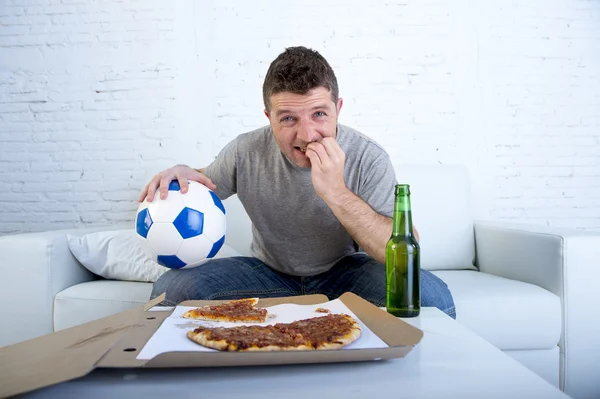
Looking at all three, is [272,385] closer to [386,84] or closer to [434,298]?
[434,298]

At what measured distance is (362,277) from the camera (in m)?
1.73

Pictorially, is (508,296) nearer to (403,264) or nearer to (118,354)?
(403,264)

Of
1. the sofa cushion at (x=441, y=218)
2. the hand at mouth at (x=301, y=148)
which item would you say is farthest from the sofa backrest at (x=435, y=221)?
the hand at mouth at (x=301, y=148)

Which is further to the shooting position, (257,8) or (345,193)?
(257,8)

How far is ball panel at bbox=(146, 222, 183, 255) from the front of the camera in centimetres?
153

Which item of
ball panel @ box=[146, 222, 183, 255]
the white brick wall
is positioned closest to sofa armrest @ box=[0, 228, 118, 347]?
ball panel @ box=[146, 222, 183, 255]

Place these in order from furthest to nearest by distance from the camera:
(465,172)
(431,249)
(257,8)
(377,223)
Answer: (257,8) → (465,172) → (431,249) → (377,223)

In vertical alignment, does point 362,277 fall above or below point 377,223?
below

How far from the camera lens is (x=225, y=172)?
2025 millimetres

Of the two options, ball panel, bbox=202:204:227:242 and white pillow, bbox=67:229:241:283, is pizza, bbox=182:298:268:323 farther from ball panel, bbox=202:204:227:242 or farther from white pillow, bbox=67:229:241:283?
white pillow, bbox=67:229:241:283

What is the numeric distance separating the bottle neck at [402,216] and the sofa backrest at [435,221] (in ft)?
4.43

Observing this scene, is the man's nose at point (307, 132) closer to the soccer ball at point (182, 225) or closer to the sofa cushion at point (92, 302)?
the soccer ball at point (182, 225)

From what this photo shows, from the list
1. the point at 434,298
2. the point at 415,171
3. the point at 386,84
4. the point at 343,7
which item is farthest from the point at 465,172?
the point at 434,298

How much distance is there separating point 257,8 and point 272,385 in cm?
255
